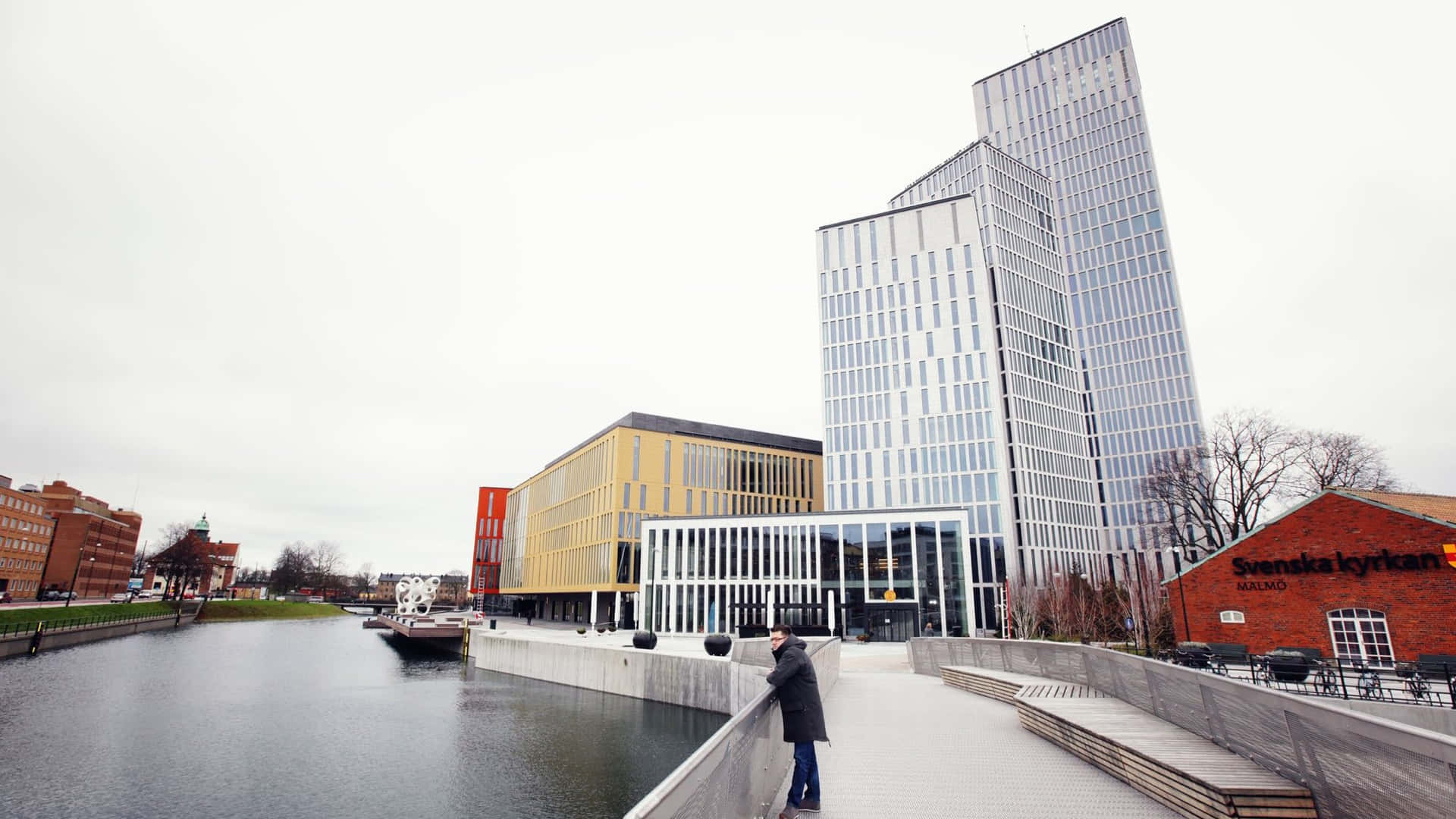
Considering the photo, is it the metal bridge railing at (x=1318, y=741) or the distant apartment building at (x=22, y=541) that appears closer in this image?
the metal bridge railing at (x=1318, y=741)

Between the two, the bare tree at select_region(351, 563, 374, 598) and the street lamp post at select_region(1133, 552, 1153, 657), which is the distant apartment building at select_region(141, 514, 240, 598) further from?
the street lamp post at select_region(1133, 552, 1153, 657)

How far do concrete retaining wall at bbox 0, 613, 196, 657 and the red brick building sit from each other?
5978cm

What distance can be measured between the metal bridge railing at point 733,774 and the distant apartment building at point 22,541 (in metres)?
96.3

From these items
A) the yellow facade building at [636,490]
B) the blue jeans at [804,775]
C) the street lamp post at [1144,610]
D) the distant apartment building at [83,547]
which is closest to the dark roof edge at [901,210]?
the yellow facade building at [636,490]

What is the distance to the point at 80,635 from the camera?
48656mm

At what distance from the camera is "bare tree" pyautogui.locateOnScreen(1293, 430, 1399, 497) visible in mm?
40094

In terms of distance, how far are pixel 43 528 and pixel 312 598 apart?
160 ft

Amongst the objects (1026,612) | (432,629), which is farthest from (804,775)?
(432,629)

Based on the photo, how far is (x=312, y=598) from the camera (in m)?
128

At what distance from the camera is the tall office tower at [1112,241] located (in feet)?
273

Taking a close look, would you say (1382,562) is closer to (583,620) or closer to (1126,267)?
(583,620)

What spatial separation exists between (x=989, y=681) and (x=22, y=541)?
353 feet

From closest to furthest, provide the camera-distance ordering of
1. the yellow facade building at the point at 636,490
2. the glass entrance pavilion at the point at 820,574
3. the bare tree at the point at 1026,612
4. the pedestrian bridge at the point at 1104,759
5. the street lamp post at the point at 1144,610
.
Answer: the pedestrian bridge at the point at 1104,759
the street lamp post at the point at 1144,610
the bare tree at the point at 1026,612
the glass entrance pavilion at the point at 820,574
the yellow facade building at the point at 636,490

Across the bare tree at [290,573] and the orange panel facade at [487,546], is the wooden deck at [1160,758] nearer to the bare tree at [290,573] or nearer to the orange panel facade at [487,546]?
the orange panel facade at [487,546]
